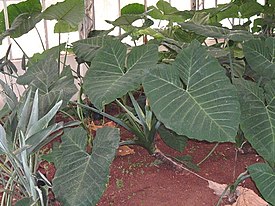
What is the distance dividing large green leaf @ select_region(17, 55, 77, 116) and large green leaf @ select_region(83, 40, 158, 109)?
0.26ft

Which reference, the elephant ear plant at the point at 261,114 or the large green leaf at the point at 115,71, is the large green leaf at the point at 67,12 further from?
the elephant ear plant at the point at 261,114

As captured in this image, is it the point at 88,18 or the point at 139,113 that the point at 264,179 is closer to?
the point at 139,113

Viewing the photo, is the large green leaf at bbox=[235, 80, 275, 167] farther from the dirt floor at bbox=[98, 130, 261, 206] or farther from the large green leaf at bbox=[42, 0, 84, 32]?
the large green leaf at bbox=[42, 0, 84, 32]

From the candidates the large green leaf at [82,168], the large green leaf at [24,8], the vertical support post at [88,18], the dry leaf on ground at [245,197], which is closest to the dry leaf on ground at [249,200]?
the dry leaf on ground at [245,197]

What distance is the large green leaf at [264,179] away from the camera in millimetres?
1205

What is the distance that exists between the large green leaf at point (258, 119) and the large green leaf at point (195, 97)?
0.10 m

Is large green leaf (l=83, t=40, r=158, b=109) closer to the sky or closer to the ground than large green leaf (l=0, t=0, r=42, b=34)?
closer to the ground

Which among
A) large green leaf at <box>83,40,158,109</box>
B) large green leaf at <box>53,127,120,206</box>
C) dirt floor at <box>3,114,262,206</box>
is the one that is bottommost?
dirt floor at <box>3,114,262,206</box>

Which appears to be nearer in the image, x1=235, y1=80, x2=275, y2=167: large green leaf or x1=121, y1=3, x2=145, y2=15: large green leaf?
Result: x1=235, y1=80, x2=275, y2=167: large green leaf

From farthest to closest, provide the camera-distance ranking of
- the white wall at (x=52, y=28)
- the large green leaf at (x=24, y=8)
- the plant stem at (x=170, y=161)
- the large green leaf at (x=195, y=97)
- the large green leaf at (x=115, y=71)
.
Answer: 1. the white wall at (x=52, y=28)
2. the large green leaf at (x=24, y=8)
3. the plant stem at (x=170, y=161)
4. the large green leaf at (x=115, y=71)
5. the large green leaf at (x=195, y=97)

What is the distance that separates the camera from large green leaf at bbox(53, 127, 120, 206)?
3.80ft

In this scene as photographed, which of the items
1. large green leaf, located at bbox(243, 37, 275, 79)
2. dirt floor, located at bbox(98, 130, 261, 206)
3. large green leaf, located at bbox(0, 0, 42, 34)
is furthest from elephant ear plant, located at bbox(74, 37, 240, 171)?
large green leaf, located at bbox(0, 0, 42, 34)

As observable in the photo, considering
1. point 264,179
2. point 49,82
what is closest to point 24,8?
point 49,82

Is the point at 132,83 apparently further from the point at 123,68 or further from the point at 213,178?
the point at 213,178
